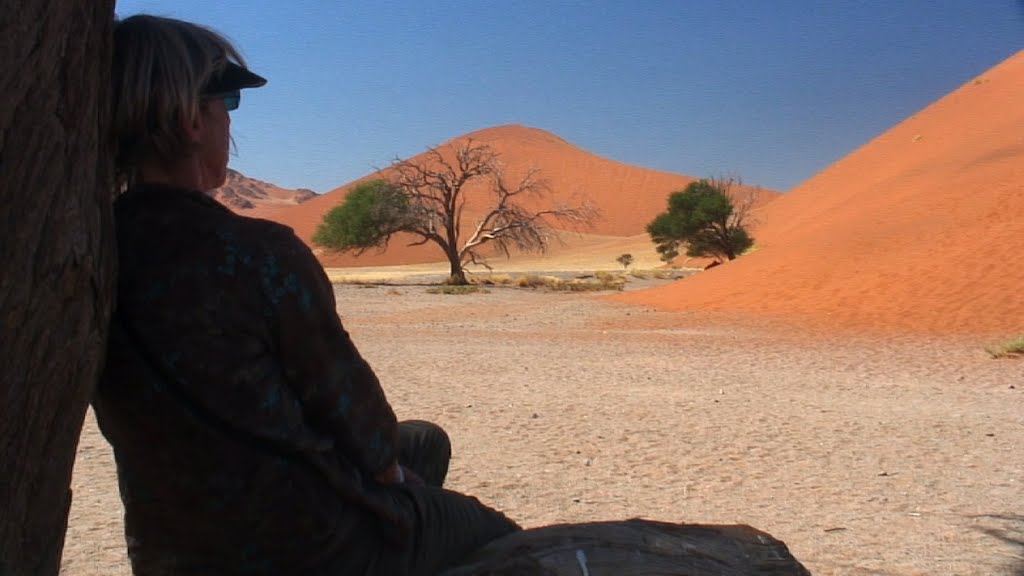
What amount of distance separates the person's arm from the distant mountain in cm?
13411

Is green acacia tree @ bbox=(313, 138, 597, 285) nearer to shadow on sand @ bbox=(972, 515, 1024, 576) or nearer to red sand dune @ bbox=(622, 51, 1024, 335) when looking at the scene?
red sand dune @ bbox=(622, 51, 1024, 335)

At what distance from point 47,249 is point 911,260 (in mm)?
24990

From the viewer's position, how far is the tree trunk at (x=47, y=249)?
1.55 m

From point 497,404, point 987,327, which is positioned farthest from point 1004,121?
point 497,404

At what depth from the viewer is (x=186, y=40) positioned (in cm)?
181

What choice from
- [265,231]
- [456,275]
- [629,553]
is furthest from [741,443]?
[456,275]

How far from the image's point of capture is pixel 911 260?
957 inches

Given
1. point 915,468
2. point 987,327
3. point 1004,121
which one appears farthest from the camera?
point 1004,121

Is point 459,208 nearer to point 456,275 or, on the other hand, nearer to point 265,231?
point 456,275

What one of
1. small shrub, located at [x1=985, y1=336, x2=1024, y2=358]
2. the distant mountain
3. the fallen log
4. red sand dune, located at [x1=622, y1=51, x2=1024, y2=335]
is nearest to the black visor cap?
the fallen log

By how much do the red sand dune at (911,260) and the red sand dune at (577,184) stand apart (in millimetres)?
60130

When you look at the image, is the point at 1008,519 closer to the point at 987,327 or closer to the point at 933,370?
the point at 933,370

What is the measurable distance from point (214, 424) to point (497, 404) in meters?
6.97

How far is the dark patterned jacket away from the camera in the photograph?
174 cm
